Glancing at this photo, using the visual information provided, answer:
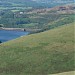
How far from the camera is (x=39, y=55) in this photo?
3136 cm

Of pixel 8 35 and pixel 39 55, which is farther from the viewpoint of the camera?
pixel 8 35

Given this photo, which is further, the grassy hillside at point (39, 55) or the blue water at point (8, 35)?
the blue water at point (8, 35)

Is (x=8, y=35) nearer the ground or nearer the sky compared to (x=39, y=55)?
nearer the ground

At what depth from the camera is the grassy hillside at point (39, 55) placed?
93.8ft

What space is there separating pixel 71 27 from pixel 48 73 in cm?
1277

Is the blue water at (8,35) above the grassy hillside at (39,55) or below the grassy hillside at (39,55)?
below

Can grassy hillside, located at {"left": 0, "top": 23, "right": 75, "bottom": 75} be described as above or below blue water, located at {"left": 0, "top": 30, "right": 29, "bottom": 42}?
above

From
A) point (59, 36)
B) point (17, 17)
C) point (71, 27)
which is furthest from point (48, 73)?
point (17, 17)

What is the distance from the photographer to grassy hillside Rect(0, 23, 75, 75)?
28.6 metres

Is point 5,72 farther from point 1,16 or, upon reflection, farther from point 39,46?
point 1,16

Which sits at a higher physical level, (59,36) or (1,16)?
(59,36)

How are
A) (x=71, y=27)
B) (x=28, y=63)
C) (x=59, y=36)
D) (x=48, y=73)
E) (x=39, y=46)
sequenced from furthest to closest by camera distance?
(x=71, y=27), (x=59, y=36), (x=39, y=46), (x=28, y=63), (x=48, y=73)

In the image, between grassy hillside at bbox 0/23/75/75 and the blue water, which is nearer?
grassy hillside at bbox 0/23/75/75

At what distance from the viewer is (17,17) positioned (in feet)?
544
